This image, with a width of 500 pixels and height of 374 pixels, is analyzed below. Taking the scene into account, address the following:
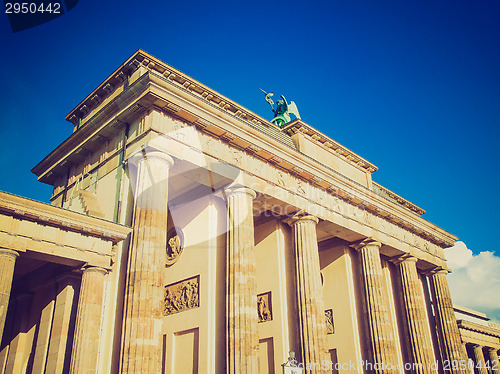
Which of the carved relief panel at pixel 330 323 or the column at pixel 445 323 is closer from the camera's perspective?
the carved relief panel at pixel 330 323

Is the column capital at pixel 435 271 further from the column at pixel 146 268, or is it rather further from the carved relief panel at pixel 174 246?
the column at pixel 146 268

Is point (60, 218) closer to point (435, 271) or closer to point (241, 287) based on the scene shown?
point (241, 287)

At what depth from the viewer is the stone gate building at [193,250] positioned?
40.5 ft

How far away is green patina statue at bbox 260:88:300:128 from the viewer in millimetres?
26641

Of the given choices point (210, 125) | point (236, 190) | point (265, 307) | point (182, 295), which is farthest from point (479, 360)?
point (210, 125)

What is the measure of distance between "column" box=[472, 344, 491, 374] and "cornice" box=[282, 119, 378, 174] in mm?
18011

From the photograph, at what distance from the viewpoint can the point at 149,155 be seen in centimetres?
1411

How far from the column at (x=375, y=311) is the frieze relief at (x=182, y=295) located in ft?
28.6

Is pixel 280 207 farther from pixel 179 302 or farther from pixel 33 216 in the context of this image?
pixel 33 216

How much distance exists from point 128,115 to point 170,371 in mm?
9227

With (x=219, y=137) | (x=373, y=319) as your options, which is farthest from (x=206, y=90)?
(x=373, y=319)

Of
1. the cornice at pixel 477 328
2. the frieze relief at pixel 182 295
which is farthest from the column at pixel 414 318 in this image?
the frieze relief at pixel 182 295

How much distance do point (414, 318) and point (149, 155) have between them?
17.0 metres

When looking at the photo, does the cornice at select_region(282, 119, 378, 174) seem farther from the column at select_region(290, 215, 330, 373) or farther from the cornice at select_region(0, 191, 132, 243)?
the cornice at select_region(0, 191, 132, 243)
